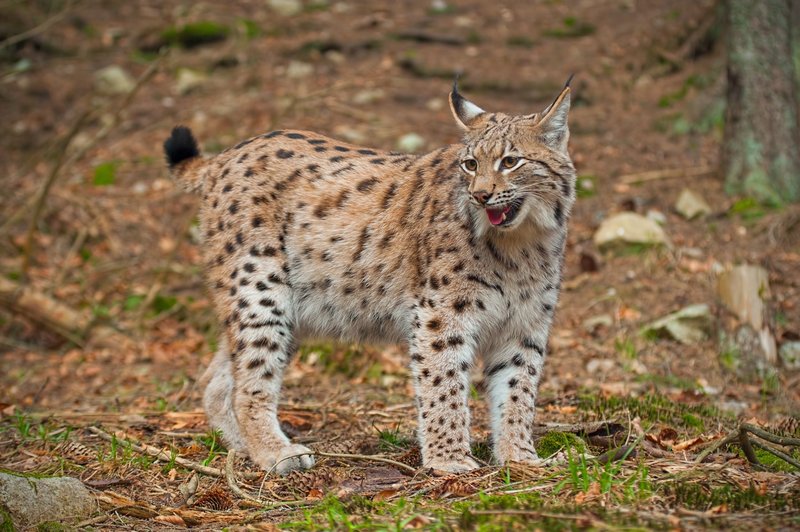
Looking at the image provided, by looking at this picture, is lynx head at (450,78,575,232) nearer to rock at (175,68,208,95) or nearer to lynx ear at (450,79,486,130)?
lynx ear at (450,79,486,130)

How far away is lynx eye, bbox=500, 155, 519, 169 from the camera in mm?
5059

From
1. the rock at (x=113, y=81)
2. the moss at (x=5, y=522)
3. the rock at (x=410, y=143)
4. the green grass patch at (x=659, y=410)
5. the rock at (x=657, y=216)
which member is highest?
the rock at (x=113, y=81)

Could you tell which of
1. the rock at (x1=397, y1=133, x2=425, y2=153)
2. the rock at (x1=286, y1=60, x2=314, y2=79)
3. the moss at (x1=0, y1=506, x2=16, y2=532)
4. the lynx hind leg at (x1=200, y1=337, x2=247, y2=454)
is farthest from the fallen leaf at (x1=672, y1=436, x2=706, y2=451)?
the rock at (x1=286, y1=60, x2=314, y2=79)

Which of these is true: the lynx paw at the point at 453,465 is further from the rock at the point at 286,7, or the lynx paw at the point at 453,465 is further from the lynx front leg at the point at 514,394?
the rock at the point at 286,7

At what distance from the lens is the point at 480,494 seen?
4.03 meters

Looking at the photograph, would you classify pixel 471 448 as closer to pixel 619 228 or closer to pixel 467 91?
pixel 619 228

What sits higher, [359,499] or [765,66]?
[765,66]

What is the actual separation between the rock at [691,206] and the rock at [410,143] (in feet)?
10.2

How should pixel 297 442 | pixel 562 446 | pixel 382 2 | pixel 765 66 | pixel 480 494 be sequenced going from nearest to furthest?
pixel 480 494 → pixel 562 446 → pixel 297 442 → pixel 765 66 → pixel 382 2

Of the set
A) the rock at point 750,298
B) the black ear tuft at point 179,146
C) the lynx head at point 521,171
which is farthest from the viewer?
the rock at point 750,298

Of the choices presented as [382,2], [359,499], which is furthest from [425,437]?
[382,2]

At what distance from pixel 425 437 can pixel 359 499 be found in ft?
2.88

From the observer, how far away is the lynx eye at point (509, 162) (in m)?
5.06

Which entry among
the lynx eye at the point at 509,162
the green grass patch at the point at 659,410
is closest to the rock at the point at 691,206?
the green grass patch at the point at 659,410
